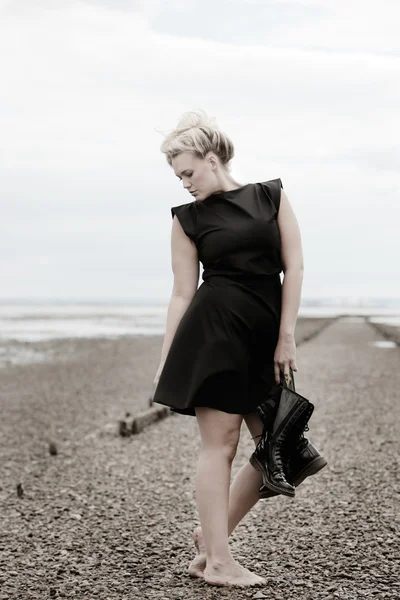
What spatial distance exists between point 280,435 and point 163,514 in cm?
201

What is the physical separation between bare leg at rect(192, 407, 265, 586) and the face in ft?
3.44

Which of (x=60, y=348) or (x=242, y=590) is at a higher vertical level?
(x=242, y=590)

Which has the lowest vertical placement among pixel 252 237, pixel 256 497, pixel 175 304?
pixel 256 497

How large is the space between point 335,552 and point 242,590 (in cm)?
85

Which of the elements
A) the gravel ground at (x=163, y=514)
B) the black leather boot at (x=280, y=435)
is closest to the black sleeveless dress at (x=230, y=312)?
the black leather boot at (x=280, y=435)

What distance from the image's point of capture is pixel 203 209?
11.8 ft

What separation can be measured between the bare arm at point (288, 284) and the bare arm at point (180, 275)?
444 millimetres

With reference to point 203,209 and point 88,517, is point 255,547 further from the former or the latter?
point 203,209

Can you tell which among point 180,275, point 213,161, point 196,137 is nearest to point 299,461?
point 180,275

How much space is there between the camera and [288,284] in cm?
357

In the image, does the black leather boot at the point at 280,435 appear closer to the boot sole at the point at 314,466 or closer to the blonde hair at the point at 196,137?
the boot sole at the point at 314,466

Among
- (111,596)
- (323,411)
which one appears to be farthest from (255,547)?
(323,411)

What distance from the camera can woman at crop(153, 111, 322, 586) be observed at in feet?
11.4

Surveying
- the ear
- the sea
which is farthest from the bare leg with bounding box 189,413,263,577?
the sea
